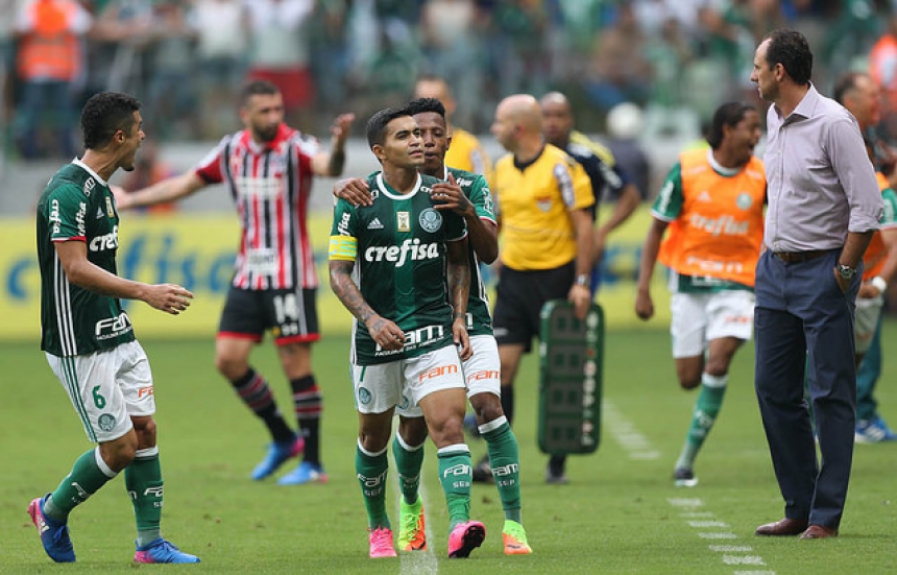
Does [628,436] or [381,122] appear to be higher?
[381,122]

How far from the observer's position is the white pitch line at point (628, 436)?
1183cm

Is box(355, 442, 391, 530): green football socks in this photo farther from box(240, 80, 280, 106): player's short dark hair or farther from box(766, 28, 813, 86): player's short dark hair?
box(240, 80, 280, 106): player's short dark hair

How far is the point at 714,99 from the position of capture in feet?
77.0

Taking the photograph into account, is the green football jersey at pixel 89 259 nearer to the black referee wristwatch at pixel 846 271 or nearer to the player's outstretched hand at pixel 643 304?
the black referee wristwatch at pixel 846 271

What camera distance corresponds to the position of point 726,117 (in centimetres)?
1020

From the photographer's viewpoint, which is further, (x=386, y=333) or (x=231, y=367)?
(x=231, y=367)

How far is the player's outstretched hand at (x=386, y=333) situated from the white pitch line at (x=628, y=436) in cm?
473

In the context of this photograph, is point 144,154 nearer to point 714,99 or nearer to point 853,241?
point 714,99

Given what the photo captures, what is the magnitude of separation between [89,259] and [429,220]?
1.52 m

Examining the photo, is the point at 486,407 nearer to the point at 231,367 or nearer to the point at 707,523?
the point at 707,523

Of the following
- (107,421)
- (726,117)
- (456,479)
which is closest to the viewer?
(456,479)

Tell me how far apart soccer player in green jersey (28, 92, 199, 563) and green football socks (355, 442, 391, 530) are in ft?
2.84

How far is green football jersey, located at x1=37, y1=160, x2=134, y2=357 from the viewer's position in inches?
285

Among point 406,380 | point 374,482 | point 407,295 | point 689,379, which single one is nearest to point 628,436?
point 689,379
